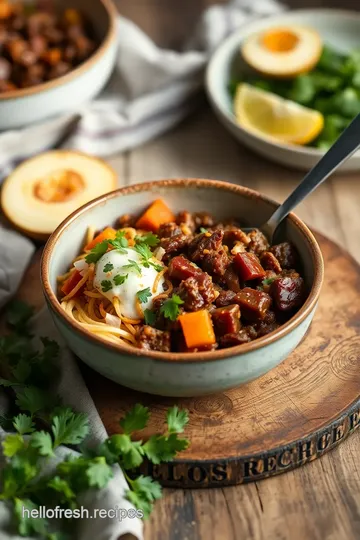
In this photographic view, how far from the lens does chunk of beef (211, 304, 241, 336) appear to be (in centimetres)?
361

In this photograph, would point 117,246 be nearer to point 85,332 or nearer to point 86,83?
point 85,332

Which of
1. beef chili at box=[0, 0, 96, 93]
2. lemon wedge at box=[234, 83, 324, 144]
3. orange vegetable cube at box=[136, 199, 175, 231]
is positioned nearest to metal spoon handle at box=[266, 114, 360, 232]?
orange vegetable cube at box=[136, 199, 175, 231]

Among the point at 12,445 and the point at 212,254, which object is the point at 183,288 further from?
the point at 12,445

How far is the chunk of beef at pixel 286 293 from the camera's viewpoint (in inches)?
149

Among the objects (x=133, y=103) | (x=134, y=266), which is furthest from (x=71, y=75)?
(x=134, y=266)

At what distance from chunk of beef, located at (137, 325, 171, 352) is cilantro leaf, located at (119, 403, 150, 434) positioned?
0.27 meters

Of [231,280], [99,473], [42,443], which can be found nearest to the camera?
[99,473]

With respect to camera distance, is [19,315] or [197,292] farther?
[19,315]

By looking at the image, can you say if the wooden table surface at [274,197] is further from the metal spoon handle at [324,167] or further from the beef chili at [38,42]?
the metal spoon handle at [324,167]

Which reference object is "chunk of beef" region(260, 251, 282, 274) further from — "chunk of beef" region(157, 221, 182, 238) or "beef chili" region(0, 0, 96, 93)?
"beef chili" region(0, 0, 96, 93)

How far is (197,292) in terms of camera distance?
145 inches

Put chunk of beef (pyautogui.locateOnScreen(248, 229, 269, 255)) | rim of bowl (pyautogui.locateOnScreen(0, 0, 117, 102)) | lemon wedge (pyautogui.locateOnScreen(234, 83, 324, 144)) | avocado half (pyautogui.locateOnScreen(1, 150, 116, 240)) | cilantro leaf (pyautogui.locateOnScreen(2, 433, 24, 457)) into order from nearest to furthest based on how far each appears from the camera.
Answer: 1. cilantro leaf (pyautogui.locateOnScreen(2, 433, 24, 457))
2. chunk of beef (pyautogui.locateOnScreen(248, 229, 269, 255))
3. avocado half (pyautogui.locateOnScreen(1, 150, 116, 240))
4. rim of bowl (pyautogui.locateOnScreen(0, 0, 117, 102))
5. lemon wedge (pyautogui.locateOnScreen(234, 83, 324, 144))

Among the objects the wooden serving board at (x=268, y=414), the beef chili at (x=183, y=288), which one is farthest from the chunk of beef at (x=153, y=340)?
the wooden serving board at (x=268, y=414)

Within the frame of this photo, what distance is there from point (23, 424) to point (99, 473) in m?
0.50
